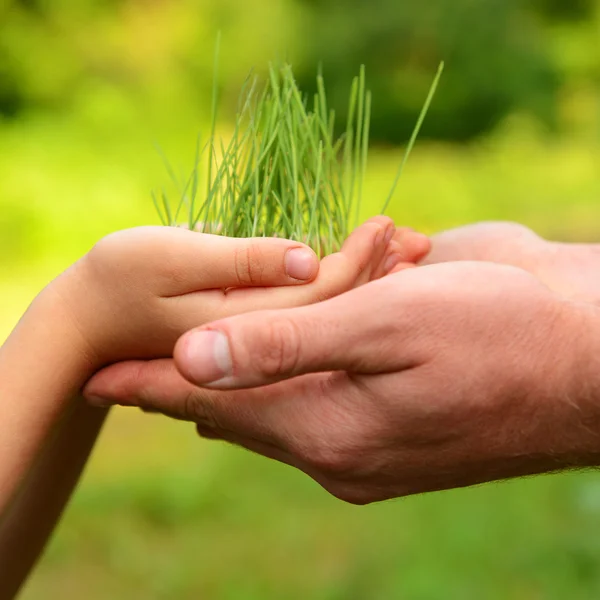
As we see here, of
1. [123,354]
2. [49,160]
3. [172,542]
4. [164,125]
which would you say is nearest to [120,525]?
[172,542]

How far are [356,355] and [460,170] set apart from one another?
5.01 m

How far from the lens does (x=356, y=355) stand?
0.85 m

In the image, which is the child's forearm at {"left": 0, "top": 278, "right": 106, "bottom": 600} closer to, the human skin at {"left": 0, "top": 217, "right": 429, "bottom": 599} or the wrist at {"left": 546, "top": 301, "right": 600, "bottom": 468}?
the human skin at {"left": 0, "top": 217, "right": 429, "bottom": 599}

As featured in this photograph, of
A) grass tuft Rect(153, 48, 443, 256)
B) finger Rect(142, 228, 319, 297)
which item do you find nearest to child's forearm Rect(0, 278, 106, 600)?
finger Rect(142, 228, 319, 297)

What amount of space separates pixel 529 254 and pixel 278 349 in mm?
671

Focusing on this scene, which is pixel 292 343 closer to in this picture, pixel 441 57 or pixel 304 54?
pixel 304 54

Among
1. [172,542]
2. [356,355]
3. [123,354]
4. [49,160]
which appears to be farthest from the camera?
[49,160]

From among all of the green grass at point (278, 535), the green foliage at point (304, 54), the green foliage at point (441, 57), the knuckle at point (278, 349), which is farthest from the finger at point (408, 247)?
the green foliage at point (441, 57)

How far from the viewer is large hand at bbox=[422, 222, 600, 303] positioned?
1.28 m

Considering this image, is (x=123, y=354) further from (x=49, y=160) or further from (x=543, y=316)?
(x=49, y=160)

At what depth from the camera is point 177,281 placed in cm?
90

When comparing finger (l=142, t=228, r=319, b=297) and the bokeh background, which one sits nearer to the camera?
finger (l=142, t=228, r=319, b=297)

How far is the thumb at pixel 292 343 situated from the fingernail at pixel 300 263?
0.23ft

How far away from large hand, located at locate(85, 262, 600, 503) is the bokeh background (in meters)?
0.44
